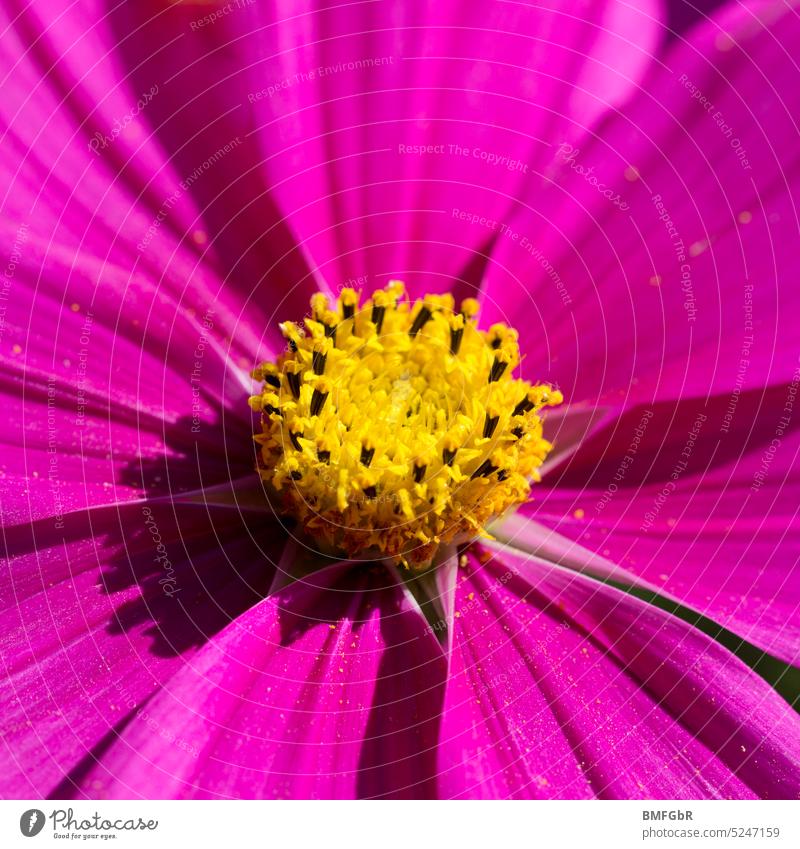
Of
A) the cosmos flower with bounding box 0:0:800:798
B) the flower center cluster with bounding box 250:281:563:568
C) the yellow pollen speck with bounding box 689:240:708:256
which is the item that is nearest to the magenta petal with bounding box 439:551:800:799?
the cosmos flower with bounding box 0:0:800:798

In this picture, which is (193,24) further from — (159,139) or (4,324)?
(4,324)

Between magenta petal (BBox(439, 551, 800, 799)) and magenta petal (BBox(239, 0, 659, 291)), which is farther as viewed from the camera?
magenta petal (BBox(239, 0, 659, 291))

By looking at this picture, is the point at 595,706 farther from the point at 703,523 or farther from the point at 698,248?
the point at 698,248

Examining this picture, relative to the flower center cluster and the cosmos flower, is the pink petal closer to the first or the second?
the cosmos flower

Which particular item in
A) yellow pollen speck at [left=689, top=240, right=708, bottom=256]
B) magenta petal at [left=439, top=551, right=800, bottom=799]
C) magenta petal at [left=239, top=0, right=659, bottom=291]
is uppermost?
magenta petal at [left=239, top=0, right=659, bottom=291]

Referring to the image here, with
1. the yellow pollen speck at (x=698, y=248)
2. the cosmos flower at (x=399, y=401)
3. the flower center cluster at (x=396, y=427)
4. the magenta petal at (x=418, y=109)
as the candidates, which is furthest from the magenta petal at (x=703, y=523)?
the magenta petal at (x=418, y=109)

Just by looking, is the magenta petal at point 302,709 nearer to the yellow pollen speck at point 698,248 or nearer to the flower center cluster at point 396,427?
the flower center cluster at point 396,427

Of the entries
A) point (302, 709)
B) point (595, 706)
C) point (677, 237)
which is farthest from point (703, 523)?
point (302, 709)
